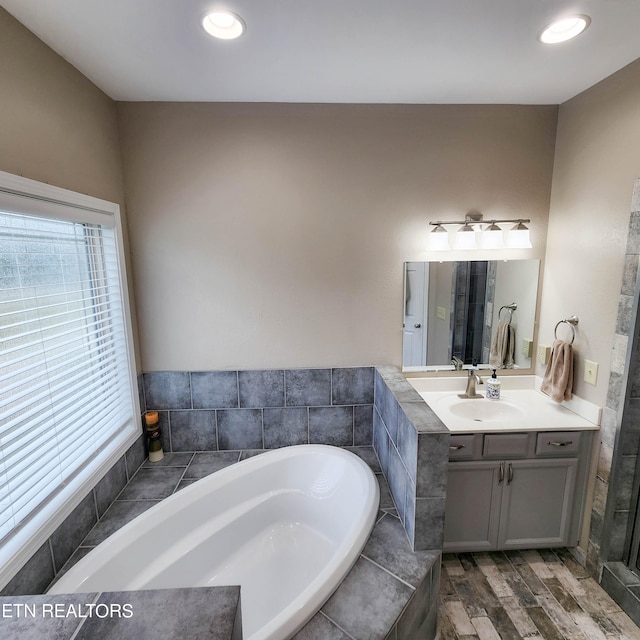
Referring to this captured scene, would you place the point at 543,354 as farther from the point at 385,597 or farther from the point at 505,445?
the point at 385,597

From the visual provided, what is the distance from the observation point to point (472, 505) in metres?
2.01

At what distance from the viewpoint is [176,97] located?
1.99m

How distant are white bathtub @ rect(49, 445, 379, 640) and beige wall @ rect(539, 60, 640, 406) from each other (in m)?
1.45

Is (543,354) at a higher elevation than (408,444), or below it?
higher

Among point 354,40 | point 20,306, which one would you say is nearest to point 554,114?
point 354,40

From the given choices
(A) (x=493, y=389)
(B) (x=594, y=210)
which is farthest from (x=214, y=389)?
(B) (x=594, y=210)

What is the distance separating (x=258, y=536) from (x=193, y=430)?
75cm

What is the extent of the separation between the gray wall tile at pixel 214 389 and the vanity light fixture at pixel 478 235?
1.52 m

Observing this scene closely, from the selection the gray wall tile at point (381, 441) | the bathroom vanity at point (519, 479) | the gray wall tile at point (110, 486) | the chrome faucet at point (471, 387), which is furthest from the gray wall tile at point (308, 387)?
the gray wall tile at point (110, 486)

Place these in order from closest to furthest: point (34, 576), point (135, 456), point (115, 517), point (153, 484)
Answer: point (34, 576) → point (115, 517) → point (153, 484) → point (135, 456)

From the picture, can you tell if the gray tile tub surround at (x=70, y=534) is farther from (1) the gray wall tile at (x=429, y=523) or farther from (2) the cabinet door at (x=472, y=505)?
(2) the cabinet door at (x=472, y=505)

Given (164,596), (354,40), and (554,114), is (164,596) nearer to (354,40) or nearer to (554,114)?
(354,40)

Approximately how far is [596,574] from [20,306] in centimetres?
303

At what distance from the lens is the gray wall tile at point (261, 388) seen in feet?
7.54
